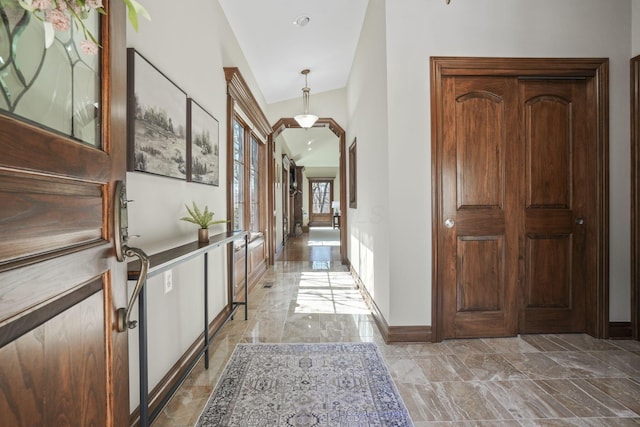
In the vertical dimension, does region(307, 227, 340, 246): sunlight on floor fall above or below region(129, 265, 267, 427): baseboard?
above

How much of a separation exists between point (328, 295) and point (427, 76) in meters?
2.63

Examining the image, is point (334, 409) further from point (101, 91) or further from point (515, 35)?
point (515, 35)

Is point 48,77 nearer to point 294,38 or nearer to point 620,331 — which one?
point 294,38

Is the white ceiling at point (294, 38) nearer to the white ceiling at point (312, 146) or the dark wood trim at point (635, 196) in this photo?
the dark wood trim at point (635, 196)

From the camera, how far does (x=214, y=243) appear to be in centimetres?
208

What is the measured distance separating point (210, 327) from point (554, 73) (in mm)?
3547

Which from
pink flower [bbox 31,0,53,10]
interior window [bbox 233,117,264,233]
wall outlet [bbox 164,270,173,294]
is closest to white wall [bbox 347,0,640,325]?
wall outlet [bbox 164,270,173,294]

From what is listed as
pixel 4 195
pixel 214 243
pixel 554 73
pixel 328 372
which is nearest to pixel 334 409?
pixel 328 372

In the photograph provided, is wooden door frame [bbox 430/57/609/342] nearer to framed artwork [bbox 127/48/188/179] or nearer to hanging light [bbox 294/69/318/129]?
framed artwork [bbox 127/48/188/179]

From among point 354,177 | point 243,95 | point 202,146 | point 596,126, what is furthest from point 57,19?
point 354,177

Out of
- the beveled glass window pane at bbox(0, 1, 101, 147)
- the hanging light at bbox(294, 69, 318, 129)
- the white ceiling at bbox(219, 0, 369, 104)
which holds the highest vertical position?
the white ceiling at bbox(219, 0, 369, 104)

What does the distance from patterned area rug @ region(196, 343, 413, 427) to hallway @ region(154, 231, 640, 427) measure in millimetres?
100

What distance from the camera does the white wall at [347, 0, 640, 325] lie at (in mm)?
2490

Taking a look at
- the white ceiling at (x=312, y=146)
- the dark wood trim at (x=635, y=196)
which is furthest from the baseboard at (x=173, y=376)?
the white ceiling at (x=312, y=146)
